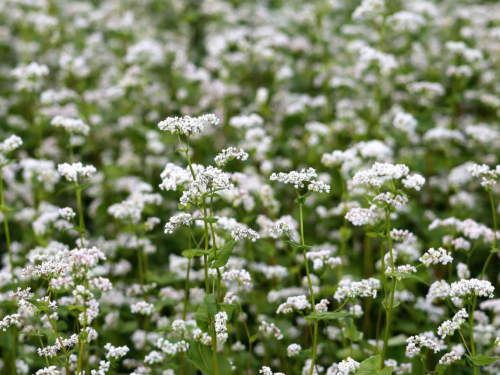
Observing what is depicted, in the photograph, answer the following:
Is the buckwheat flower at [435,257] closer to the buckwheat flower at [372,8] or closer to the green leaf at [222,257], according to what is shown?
the green leaf at [222,257]

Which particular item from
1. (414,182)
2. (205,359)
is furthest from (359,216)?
(205,359)

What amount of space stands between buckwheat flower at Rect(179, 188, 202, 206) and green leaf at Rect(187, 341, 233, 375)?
113cm

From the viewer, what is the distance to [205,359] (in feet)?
11.7

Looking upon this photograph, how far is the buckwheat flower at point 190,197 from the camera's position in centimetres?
328

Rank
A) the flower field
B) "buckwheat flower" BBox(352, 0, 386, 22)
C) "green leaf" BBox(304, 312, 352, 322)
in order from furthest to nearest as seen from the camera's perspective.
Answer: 1. "buckwheat flower" BBox(352, 0, 386, 22)
2. the flower field
3. "green leaf" BBox(304, 312, 352, 322)

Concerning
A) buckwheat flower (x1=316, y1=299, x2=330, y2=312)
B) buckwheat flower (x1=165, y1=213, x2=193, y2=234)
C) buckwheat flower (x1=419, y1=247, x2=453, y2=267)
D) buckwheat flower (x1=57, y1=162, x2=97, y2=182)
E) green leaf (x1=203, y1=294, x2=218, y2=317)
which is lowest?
buckwheat flower (x1=316, y1=299, x2=330, y2=312)

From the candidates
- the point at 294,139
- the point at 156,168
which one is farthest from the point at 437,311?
the point at 156,168

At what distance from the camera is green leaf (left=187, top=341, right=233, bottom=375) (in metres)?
3.53

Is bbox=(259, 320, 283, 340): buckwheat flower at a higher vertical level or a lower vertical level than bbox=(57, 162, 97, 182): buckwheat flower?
lower

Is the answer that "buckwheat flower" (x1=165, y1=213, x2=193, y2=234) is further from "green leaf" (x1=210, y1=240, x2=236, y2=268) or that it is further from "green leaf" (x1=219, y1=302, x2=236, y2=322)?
"green leaf" (x1=219, y1=302, x2=236, y2=322)

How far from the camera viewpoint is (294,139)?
7617mm

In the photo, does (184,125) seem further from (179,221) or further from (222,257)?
(222,257)

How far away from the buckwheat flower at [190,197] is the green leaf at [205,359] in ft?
3.71

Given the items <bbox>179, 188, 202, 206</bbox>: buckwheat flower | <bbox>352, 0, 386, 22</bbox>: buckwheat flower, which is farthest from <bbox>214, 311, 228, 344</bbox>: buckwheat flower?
<bbox>352, 0, 386, 22</bbox>: buckwheat flower
